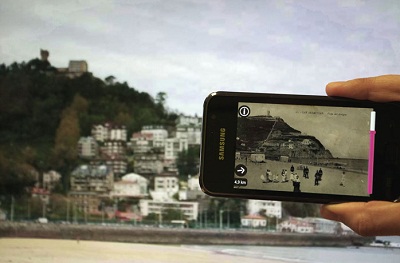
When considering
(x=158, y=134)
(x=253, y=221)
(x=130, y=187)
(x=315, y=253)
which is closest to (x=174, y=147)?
(x=158, y=134)

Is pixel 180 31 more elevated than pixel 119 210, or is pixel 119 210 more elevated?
pixel 180 31

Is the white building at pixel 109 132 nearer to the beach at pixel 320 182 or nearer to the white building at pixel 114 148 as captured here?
the white building at pixel 114 148

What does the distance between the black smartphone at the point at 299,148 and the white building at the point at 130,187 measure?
0.82 meters

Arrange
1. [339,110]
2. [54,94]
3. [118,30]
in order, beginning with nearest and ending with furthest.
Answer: [339,110] < [118,30] < [54,94]

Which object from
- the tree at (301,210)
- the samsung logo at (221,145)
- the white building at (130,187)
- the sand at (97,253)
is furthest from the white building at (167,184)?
the samsung logo at (221,145)

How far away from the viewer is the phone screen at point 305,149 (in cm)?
62

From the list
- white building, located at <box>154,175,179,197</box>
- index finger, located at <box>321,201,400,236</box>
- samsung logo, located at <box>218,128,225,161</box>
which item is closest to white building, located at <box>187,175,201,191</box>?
white building, located at <box>154,175,179,197</box>

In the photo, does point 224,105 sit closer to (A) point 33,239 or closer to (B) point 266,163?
(B) point 266,163

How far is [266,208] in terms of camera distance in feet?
4.40

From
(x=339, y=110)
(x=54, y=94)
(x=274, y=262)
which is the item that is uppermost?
(x=54, y=94)

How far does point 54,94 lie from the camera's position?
149 centimetres

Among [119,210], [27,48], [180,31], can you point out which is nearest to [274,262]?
[119,210]

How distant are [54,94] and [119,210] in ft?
1.23

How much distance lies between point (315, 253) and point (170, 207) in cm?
39
